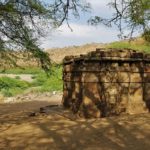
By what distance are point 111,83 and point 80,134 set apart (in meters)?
2.62

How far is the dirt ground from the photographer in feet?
28.6

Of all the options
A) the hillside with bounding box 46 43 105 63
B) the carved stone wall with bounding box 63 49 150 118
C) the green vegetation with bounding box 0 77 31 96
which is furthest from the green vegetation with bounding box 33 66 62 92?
the hillside with bounding box 46 43 105 63

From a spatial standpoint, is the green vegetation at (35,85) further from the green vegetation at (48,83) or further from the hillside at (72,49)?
the hillside at (72,49)

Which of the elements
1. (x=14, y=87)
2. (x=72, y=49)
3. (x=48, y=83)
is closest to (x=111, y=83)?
(x=14, y=87)

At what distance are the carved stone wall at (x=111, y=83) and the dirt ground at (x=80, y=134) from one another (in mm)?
641

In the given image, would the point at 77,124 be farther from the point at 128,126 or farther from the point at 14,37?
the point at 14,37

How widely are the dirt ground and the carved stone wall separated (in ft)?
2.10

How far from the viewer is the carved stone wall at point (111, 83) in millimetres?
11578

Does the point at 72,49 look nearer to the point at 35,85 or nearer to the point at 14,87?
the point at 35,85

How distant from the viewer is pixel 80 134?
9.40m

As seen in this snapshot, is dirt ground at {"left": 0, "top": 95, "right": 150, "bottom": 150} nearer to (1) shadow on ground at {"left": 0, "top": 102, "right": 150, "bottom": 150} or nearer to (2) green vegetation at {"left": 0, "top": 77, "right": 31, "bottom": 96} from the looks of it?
(1) shadow on ground at {"left": 0, "top": 102, "right": 150, "bottom": 150}

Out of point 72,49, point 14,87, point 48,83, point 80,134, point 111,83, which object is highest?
point 72,49

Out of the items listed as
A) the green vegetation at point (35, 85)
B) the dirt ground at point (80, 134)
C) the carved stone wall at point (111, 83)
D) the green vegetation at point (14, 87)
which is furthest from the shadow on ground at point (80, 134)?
the green vegetation at point (14, 87)

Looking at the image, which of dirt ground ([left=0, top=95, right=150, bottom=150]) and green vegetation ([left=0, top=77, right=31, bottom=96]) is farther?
green vegetation ([left=0, top=77, right=31, bottom=96])
